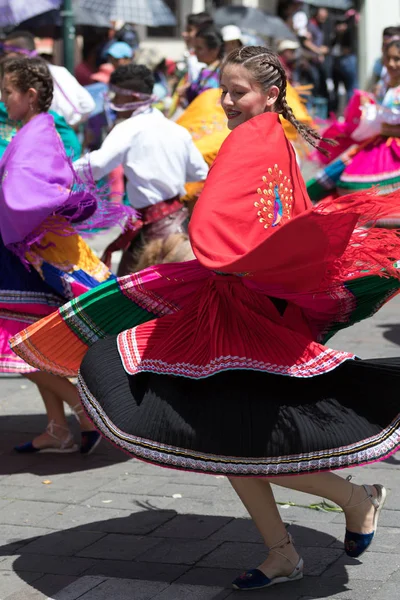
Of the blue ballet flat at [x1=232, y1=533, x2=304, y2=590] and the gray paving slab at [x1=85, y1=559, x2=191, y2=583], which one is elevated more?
the blue ballet flat at [x1=232, y1=533, x2=304, y2=590]

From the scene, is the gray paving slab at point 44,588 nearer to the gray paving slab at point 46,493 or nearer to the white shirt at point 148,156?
the gray paving slab at point 46,493

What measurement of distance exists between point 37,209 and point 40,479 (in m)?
1.22

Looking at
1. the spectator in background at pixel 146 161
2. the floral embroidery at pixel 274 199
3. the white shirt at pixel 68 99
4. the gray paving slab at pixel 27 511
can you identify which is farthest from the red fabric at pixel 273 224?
the white shirt at pixel 68 99

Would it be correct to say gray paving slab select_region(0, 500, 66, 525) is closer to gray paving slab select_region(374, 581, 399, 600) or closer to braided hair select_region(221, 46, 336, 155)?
gray paving slab select_region(374, 581, 399, 600)

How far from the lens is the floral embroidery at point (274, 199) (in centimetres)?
338

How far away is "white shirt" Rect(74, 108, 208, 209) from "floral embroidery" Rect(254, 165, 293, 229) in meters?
2.48

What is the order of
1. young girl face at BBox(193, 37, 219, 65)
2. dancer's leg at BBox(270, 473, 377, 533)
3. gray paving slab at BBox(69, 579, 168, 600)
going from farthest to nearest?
young girl face at BBox(193, 37, 219, 65) → gray paving slab at BBox(69, 579, 168, 600) → dancer's leg at BBox(270, 473, 377, 533)

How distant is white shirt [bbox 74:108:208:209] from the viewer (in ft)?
19.6

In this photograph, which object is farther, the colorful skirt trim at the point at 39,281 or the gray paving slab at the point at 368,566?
the colorful skirt trim at the point at 39,281

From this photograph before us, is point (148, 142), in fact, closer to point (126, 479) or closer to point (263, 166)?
point (126, 479)

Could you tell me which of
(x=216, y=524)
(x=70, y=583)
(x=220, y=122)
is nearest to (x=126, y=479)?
(x=216, y=524)

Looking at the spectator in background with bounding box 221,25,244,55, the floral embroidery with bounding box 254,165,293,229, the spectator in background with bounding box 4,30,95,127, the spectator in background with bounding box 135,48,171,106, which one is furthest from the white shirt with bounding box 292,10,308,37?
the floral embroidery with bounding box 254,165,293,229

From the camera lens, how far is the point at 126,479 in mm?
4848

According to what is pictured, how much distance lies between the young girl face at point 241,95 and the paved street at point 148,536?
152 cm
